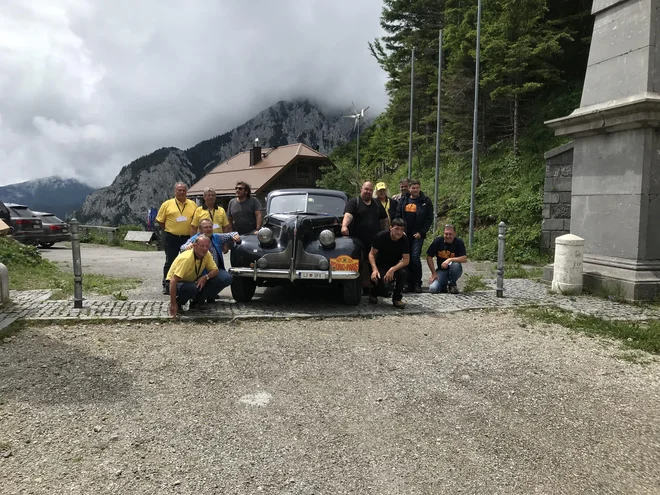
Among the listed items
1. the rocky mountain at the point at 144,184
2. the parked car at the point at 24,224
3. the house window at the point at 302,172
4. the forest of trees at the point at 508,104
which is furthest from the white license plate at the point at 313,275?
the rocky mountain at the point at 144,184

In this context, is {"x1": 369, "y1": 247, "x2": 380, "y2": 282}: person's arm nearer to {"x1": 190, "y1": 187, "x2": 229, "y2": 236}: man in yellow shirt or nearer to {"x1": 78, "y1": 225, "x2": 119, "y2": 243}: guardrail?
{"x1": 190, "y1": 187, "x2": 229, "y2": 236}: man in yellow shirt

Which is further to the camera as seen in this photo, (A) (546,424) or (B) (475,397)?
(B) (475,397)

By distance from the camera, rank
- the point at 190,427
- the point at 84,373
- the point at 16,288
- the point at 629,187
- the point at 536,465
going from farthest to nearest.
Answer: the point at 16,288, the point at 629,187, the point at 84,373, the point at 190,427, the point at 536,465

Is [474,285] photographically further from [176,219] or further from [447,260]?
[176,219]

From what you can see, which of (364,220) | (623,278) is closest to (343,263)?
(364,220)

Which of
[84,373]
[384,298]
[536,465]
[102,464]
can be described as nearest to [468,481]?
[536,465]

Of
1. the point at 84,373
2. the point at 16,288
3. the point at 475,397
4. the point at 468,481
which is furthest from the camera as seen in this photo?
the point at 16,288

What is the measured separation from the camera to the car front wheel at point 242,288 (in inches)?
292

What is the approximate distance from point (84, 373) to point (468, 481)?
324 cm

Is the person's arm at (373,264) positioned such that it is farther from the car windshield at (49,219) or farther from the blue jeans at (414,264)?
the car windshield at (49,219)

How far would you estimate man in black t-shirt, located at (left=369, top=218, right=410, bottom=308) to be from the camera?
7086 mm

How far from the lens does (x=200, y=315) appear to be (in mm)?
6543

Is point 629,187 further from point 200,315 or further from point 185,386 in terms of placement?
point 185,386

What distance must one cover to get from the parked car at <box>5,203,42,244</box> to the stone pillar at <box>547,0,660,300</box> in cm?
1740
